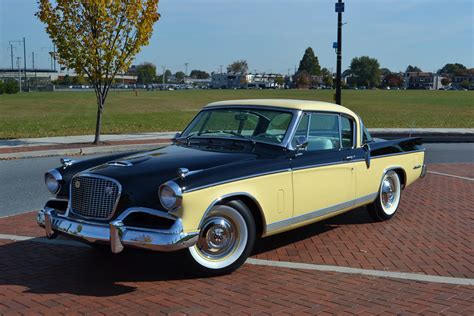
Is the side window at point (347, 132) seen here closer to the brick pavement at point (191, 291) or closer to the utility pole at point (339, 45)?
the brick pavement at point (191, 291)

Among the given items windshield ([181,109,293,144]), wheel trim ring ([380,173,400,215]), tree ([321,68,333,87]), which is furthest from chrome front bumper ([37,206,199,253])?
tree ([321,68,333,87])

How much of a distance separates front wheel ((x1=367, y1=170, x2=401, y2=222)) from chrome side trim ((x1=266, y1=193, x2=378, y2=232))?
0.19 metres

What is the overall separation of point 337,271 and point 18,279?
2814mm

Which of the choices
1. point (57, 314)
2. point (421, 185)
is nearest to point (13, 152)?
point (421, 185)

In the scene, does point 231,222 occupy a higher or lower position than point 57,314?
higher

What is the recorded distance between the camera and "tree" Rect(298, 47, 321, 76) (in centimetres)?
18738

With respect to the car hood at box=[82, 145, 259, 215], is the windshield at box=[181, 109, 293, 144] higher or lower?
higher

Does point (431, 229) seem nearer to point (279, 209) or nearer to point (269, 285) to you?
point (279, 209)

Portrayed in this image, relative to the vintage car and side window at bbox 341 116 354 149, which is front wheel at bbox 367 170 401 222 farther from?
side window at bbox 341 116 354 149

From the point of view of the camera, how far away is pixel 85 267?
16.3 feet

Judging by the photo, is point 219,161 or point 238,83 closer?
point 219,161

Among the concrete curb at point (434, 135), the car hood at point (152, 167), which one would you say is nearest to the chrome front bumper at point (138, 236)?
the car hood at point (152, 167)

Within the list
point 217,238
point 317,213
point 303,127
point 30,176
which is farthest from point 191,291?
point 30,176

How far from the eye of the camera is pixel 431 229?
21.1 ft
